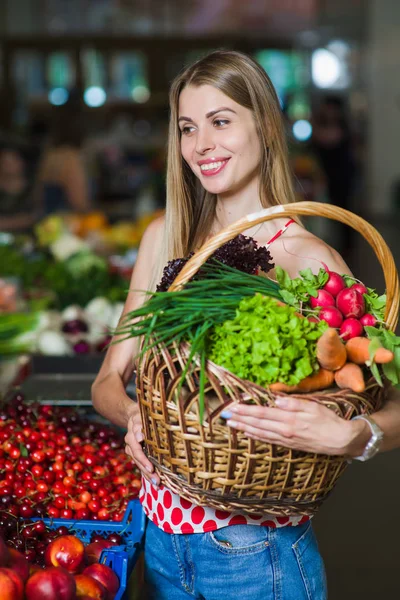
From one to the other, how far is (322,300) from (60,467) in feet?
3.14

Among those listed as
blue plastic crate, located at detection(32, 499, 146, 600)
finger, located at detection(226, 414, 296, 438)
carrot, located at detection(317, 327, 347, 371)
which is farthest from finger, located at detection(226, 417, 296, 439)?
blue plastic crate, located at detection(32, 499, 146, 600)

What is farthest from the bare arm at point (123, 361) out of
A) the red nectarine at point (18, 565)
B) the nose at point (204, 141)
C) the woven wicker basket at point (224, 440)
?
the red nectarine at point (18, 565)

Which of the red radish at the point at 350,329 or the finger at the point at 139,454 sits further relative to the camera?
the finger at the point at 139,454

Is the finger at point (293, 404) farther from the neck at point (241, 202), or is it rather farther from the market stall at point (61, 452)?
the neck at point (241, 202)

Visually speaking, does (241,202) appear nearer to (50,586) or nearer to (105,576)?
(105,576)

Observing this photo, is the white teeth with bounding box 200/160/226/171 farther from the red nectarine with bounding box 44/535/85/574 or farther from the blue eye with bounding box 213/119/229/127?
the red nectarine with bounding box 44/535/85/574

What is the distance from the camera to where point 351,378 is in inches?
59.0

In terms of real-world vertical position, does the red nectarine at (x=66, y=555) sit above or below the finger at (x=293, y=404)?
below

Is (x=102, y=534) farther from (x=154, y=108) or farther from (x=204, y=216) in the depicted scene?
(x=154, y=108)

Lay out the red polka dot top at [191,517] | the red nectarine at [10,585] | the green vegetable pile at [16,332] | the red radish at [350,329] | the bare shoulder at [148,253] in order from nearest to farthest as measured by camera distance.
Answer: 1. the red nectarine at [10,585]
2. the red radish at [350,329]
3. the red polka dot top at [191,517]
4. the bare shoulder at [148,253]
5. the green vegetable pile at [16,332]

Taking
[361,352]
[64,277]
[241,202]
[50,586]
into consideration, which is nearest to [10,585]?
[50,586]

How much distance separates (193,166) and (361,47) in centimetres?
1691

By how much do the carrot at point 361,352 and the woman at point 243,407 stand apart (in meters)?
0.12

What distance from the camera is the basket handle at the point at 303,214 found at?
4.99 feet
